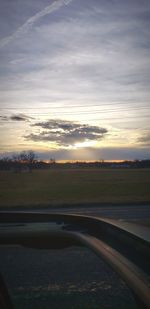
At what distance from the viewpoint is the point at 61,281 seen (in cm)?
473

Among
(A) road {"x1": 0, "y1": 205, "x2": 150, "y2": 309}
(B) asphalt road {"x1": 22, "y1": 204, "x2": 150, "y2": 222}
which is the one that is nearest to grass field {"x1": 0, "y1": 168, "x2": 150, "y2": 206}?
(B) asphalt road {"x1": 22, "y1": 204, "x2": 150, "y2": 222}

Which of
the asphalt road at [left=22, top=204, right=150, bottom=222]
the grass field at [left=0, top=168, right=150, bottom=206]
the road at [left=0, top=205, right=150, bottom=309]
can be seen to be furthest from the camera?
the grass field at [left=0, top=168, right=150, bottom=206]

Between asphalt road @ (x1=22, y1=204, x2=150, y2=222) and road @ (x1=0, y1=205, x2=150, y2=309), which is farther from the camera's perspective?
asphalt road @ (x1=22, y1=204, x2=150, y2=222)

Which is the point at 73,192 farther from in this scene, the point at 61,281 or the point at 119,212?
the point at 61,281

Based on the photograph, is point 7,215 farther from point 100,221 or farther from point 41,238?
point 100,221

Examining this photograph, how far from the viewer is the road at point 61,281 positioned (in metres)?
4.04

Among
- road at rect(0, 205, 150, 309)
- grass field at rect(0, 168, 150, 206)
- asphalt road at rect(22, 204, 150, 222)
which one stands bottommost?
grass field at rect(0, 168, 150, 206)

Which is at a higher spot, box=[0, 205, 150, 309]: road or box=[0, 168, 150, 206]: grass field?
box=[0, 205, 150, 309]: road

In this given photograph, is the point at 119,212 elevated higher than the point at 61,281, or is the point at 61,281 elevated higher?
the point at 61,281

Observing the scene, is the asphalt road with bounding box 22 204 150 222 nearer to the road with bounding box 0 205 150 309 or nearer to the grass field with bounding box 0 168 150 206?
the grass field with bounding box 0 168 150 206

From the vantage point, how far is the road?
159 inches

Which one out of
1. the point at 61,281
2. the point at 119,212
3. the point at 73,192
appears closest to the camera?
the point at 61,281

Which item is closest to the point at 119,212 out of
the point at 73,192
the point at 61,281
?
the point at 61,281

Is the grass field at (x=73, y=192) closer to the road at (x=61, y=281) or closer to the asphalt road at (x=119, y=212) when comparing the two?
the asphalt road at (x=119, y=212)
